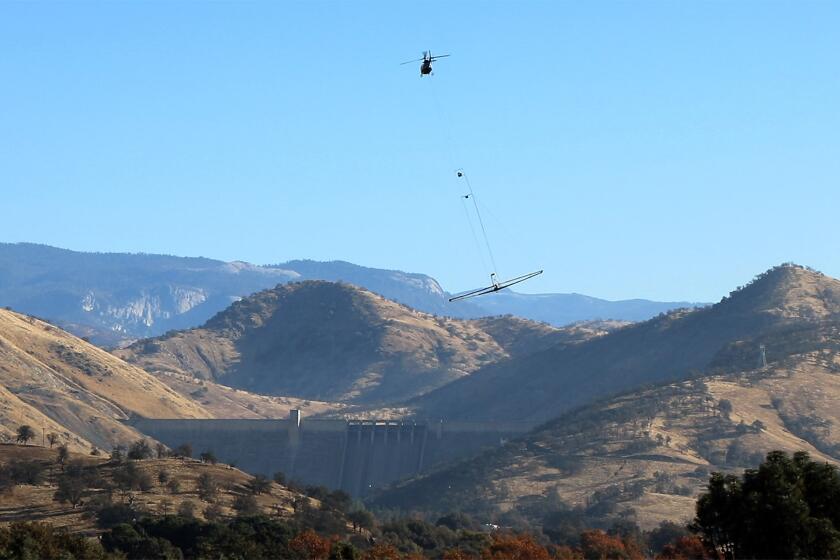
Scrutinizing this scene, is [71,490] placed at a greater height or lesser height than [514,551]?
greater

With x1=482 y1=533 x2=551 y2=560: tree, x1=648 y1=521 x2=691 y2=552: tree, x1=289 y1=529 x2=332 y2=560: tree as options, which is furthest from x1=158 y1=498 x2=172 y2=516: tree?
x1=648 y1=521 x2=691 y2=552: tree

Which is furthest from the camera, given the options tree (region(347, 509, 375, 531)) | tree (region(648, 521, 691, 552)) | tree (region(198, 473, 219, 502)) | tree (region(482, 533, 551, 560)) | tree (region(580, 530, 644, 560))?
tree (region(347, 509, 375, 531))

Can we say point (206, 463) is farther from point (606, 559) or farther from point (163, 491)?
point (606, 559)

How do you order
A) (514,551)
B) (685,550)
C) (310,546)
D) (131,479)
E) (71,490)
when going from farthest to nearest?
(131,479)
(71,490)
(514,551)
(685,550)
(310,546)

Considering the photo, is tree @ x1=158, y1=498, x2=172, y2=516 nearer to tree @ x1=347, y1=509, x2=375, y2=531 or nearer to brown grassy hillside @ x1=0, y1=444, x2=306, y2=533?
brown grassy hillside @ x1=0, y1=444, x2=306, y2=533

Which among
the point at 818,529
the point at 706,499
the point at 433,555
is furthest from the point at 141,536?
the point at 818,529

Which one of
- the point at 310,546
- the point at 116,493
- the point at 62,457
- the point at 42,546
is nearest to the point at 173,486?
the point at 116,493

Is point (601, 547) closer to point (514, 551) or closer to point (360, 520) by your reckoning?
point (514, 551)
